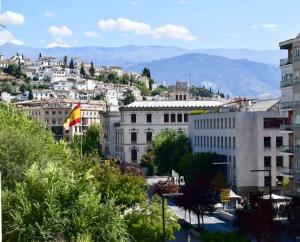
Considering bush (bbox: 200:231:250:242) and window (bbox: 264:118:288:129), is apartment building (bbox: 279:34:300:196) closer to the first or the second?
window (bbox: 264:118:288:129)

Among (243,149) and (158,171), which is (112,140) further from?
(243,149)

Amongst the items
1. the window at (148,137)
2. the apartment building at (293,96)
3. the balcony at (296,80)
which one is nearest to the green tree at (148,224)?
the apartment building at (293,96)

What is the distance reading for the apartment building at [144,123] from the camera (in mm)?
127188

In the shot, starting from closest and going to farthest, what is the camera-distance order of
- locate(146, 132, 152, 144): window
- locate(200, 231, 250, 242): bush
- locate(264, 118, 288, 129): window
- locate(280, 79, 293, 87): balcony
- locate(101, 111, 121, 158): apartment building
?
locate(200, 231, 250, 242): bush, locate(280, 79, 293, 87): balcony, locate(264, 118, 288, 129): window, locate(146, 132, 152, 144): window, locate(101, 111, 121, 158): apartment building

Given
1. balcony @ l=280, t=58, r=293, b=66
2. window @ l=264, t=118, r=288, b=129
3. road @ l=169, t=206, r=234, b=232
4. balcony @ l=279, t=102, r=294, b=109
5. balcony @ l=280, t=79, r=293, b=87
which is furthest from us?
window @ l=264, t=118, r=288, b=129

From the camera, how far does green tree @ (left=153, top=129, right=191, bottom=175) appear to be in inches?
4050

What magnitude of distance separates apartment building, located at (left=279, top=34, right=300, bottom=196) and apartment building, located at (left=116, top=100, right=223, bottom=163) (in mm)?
60312

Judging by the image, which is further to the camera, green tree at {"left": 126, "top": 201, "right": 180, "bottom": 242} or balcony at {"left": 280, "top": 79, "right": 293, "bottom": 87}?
balcony at {"left": 280, "top": 79, "right": 293, "bottom": 87}

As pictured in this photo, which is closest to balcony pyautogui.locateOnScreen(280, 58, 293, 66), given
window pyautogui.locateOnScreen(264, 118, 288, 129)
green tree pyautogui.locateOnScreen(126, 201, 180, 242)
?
window pyautogui.locateOnScreen(264, 118, 288, 129)

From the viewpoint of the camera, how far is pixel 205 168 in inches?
3418

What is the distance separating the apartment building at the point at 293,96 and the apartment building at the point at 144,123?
6031 centimetres

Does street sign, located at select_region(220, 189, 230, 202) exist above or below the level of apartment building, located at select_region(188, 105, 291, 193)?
below

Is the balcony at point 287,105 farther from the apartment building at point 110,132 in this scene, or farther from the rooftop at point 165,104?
the apartment building at point 110,132

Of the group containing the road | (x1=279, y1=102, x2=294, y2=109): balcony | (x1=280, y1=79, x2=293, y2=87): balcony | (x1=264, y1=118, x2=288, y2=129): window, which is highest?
(x1=280, y1=79, x2=293, y2=87): balcony
